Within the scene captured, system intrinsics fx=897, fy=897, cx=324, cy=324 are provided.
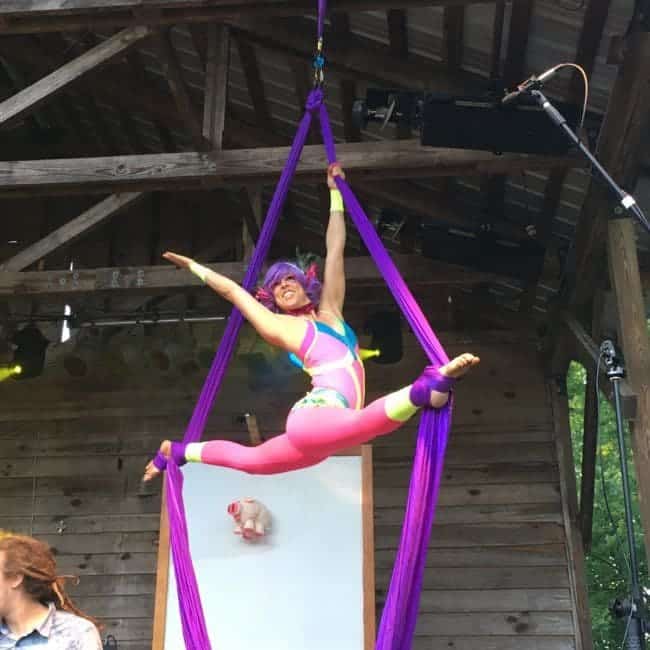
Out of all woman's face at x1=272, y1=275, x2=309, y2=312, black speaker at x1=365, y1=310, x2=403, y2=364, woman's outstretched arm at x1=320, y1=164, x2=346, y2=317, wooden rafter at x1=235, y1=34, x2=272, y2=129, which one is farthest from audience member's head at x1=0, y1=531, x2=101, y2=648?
black speaker at x1=365, y1=310, x2=403, y2=364

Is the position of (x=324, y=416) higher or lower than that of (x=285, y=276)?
lower

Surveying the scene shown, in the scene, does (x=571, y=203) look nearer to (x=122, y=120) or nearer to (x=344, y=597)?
(x=344, y=597)

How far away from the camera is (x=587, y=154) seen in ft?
8.45

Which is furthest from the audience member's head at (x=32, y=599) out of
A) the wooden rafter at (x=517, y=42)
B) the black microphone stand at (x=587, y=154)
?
the wooden rafter at (x=517, y=42)

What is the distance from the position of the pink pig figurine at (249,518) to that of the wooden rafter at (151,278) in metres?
1.24

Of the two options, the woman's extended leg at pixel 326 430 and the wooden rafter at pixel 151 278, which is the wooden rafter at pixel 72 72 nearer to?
the wooden rafter at pixel 151 278

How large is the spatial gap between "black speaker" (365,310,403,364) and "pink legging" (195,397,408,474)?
2.88m

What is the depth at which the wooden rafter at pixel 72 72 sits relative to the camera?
12.2 ft

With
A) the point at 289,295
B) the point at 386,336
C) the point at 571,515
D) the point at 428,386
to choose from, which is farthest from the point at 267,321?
the point at 571,515

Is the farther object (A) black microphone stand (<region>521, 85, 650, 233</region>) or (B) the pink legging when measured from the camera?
(A) black microphone stand (<region>521, 85, 650, 233</region>)

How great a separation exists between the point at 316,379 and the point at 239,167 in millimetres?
1513

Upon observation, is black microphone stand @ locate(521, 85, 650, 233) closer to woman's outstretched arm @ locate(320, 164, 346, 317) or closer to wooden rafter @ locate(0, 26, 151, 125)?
woman's outstretched arm @ locate(320, 164, 346, 317)

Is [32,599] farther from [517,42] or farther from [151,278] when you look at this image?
[151,278]

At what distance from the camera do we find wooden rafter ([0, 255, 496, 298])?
481 centimetres
